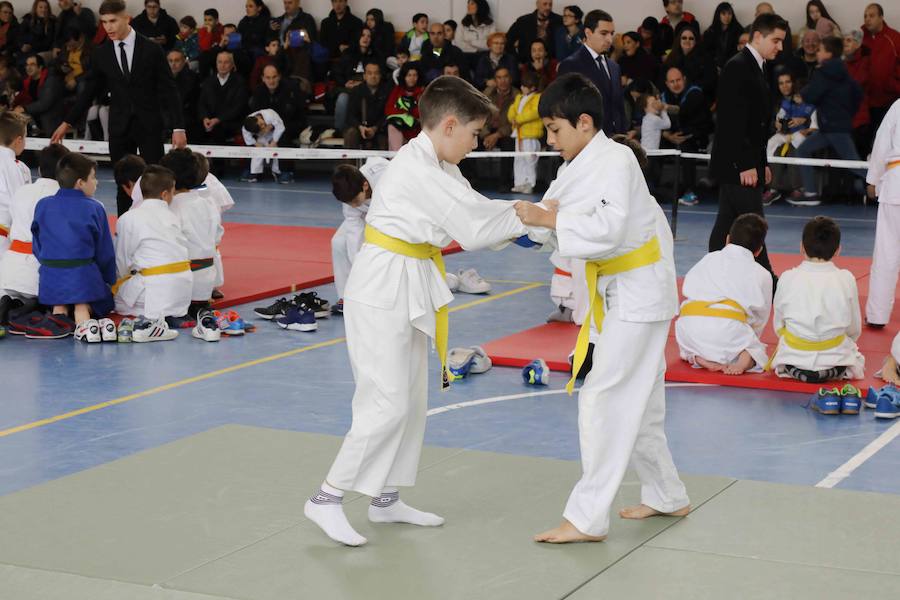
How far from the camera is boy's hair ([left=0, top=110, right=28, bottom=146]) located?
8.28m

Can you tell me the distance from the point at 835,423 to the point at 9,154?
5.46 metres

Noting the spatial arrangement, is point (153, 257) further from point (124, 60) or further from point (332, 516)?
point (332, 516)

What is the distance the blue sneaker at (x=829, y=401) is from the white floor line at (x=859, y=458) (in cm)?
27

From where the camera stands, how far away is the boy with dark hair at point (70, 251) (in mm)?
7516

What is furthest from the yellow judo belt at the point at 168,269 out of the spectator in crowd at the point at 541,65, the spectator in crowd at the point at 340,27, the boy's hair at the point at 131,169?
the spectator in crowd at the point at 340,27

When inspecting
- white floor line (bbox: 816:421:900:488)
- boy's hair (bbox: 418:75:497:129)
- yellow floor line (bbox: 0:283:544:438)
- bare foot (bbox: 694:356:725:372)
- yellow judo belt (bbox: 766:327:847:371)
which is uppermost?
boy's hair (bbox: 418:75:497:129)

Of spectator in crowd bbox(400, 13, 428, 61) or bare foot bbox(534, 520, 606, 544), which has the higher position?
spectator in crowd bbox(400, 13, 428, 61)

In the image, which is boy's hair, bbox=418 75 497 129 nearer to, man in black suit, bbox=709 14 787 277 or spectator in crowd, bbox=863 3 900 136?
man in black suit, bbox=709 14 787 277

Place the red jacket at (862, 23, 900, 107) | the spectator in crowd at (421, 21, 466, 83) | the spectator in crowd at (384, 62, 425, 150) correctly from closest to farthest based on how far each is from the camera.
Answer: the red jacket at (862, 23, 900, 107) < the spectator in crowd at (384, 62, 425, 150) < the spectator in crowd at (421, 21, 466, 83)

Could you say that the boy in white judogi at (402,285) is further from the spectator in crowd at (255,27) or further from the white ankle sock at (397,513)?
the spectator in crowd at (255,27)

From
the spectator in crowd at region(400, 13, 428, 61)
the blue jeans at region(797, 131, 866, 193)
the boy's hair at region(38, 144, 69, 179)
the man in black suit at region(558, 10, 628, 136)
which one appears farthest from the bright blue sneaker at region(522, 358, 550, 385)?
the spectator in crowd at region(400, 13, 428, 61)

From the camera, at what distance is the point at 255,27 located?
58.2 feet

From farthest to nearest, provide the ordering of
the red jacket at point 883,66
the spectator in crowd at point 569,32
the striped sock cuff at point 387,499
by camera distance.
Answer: the spectator in crowd at point 569,32 → the red jacket at point 883,66 → the striped sock cuff at point 387,499

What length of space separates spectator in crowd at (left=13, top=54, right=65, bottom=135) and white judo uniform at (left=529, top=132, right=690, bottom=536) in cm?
1497
